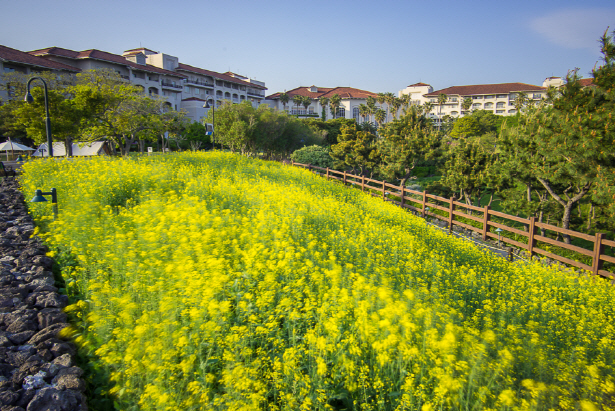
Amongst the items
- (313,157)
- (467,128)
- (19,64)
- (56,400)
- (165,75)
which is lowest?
(56,400)

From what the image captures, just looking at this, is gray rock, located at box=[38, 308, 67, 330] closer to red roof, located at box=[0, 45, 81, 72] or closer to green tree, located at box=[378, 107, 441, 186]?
green tree, located at box=[378, 107, 441, 186]

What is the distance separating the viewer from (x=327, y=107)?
8906cm

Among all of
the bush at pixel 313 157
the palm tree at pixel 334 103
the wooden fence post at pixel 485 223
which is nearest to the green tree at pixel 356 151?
the bush at pixel 313 157

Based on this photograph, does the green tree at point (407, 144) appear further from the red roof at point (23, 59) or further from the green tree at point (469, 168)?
the red roof at point (23, 59)

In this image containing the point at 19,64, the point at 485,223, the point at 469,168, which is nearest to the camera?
the point at 485,223

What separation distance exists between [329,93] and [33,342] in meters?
92.2

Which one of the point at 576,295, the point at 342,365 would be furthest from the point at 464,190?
the point at 342,365

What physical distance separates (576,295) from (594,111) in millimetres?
10134

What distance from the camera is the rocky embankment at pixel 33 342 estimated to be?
295 centimetres

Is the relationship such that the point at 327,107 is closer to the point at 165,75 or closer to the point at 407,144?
the point at 165,75

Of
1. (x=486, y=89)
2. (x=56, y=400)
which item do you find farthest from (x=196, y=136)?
(x=486, y=89)

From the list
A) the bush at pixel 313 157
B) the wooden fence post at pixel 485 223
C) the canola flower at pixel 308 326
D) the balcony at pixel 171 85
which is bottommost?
the wooden fence post at pixel 485 223

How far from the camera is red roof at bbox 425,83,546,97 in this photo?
90188mm

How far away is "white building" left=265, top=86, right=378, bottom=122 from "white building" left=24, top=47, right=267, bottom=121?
9457mm
